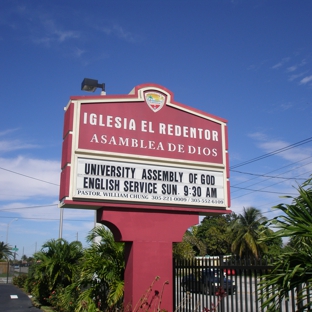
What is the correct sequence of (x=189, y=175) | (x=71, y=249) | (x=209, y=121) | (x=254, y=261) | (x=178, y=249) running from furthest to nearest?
(x=178, y=249)
(x=71, y=249)
(x=209, y=121)
(x=189, y=175)
(x=254, y=261)

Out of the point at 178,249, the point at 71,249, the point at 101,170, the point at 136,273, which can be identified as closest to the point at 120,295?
the point at 136,273

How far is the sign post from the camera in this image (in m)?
9.27

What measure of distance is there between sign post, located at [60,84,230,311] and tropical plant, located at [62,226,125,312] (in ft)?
2.41

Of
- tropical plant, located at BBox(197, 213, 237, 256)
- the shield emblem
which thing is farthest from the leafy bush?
tropical plant, located at BBox(197, 213, 237, 256)

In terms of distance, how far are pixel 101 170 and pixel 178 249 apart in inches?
793

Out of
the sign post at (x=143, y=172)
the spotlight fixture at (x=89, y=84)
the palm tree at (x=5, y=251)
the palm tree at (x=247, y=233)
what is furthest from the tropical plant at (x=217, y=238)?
the sign post at (x=143, y=172)

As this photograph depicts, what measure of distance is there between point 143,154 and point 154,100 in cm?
151

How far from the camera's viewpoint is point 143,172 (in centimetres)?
977

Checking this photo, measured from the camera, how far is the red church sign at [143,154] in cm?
923

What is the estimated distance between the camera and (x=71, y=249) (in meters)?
17.9

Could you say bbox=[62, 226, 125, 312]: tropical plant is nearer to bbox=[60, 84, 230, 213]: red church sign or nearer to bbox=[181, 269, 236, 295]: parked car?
bbox=[181, 269, 236, 295]: parked car

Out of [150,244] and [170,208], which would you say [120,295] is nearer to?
[150,244]

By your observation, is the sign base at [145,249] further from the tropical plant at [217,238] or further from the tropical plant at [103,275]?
the tropical plant at [217,238]

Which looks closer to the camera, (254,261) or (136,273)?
(254,261)
